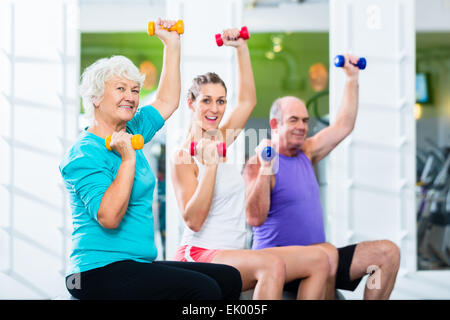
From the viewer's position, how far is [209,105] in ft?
5.51

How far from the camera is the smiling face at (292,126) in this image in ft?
6.21

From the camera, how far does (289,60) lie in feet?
15.2

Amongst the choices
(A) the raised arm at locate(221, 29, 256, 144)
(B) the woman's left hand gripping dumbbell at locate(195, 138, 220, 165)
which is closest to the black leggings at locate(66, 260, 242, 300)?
(B) the woman's left hand gripping dumbbell at locate(195, 138, 220, 165)

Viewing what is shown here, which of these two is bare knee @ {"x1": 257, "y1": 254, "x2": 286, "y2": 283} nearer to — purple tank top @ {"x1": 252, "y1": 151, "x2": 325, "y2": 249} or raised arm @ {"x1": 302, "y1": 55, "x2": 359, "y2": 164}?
purple tank top @ {"x1": 252, "y1": 151, "x2": 325, "y2": 249}

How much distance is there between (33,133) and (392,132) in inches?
77.2

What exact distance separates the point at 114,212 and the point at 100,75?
40 centimetres

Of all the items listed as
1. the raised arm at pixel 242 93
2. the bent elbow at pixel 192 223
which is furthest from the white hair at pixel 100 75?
the raised arm at pixel 242 93

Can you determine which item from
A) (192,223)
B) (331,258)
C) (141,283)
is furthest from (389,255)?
(141,283)

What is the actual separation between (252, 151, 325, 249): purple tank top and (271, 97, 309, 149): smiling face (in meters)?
0.12

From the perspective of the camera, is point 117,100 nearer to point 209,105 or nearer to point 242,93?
point 209,105

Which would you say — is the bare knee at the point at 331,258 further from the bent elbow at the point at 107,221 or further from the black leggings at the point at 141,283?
the bent elbow at the point at 107,221
